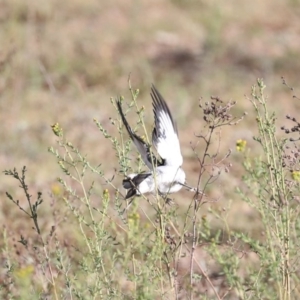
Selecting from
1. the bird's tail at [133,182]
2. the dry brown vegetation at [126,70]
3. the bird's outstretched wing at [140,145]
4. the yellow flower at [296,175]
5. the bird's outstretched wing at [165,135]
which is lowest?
the yellow flower at [296,175]

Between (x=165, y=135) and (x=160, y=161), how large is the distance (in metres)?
0.14

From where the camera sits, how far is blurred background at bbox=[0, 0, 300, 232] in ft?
20.1

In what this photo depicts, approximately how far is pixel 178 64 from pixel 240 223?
3822mm

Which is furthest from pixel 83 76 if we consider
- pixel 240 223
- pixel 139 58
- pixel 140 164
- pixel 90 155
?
pixel 140 164

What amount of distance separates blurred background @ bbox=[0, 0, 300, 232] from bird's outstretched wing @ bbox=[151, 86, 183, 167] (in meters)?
1.97

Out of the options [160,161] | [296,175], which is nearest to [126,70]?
[160,161]

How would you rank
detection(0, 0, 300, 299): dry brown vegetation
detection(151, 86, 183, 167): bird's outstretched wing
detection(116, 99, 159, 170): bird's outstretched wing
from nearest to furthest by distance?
detection(116, 99, 159, 170): bird's outstretched wing, detection(151, 86, 183, 167): bird's outstretched wing, detection(0, 0, 300, 299): dry brown vegetation

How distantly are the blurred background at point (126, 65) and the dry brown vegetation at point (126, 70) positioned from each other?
0.04 feet

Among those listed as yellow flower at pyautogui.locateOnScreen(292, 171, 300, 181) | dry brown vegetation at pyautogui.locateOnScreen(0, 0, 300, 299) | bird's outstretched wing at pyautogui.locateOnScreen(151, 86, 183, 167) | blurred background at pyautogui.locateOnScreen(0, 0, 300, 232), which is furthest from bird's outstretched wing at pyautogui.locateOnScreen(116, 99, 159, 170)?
blurred background at pyautogui.locateOnScreen(0, 0, 300, 232)

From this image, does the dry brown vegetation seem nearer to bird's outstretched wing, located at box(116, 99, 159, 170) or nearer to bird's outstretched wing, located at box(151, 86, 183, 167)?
bird's outstretched wing, located at box(151, 86, 183, 167)

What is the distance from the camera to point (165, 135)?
2871 millimetres

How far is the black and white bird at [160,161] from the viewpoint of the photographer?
249cm

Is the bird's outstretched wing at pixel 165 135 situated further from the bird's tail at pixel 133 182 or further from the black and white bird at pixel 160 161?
the bird's tail at pixel 133 182

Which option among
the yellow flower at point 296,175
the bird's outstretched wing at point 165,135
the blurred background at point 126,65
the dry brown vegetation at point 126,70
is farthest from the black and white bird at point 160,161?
the blurred background at point 126,65
